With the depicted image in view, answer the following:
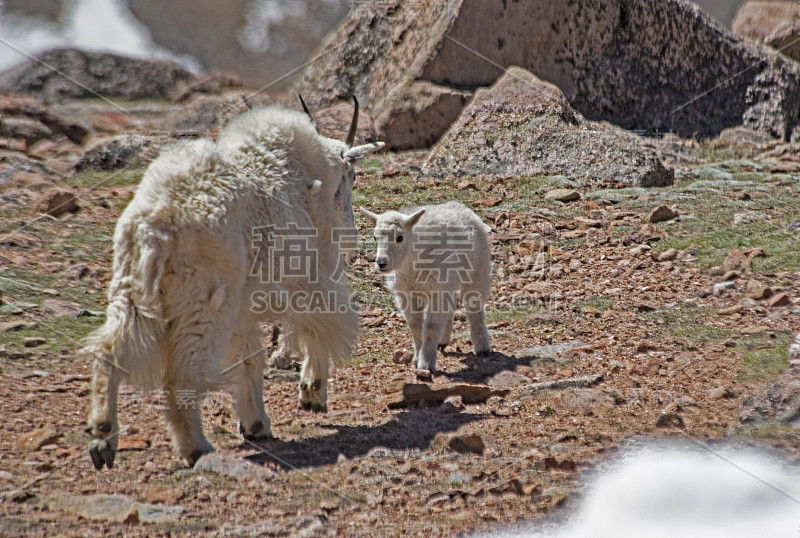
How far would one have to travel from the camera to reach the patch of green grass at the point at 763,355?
6.54 m

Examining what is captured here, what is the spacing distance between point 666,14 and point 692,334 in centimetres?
1253

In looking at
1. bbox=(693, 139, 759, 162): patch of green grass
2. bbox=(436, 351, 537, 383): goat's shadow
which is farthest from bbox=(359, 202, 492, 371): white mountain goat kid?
bbox=(693, 139, 759, 162): patch of green grass

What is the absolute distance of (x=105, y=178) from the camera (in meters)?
13.5

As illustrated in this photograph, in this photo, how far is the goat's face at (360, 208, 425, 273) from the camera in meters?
7.60

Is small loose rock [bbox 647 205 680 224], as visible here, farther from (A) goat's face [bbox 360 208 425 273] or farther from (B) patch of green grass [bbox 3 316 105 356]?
(B) patch of green grass [bbox 3 316 105 356]

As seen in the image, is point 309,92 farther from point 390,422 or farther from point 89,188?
point 390,422

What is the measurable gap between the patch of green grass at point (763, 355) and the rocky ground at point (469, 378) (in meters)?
0.03

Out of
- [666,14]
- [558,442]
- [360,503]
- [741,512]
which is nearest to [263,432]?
[360,503]

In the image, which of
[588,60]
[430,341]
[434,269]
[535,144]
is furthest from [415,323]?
[588,60]

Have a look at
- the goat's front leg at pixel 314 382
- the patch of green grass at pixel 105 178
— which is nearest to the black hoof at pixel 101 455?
the goat's front leg at pixel 314 382

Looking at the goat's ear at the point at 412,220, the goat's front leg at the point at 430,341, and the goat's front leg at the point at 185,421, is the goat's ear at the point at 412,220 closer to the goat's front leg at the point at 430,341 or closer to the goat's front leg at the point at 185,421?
the goat's front leg at the point at 430,341

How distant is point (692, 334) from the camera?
307 inches

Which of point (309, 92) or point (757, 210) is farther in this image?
point (309, 92)

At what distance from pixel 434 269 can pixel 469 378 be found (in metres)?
1.21
